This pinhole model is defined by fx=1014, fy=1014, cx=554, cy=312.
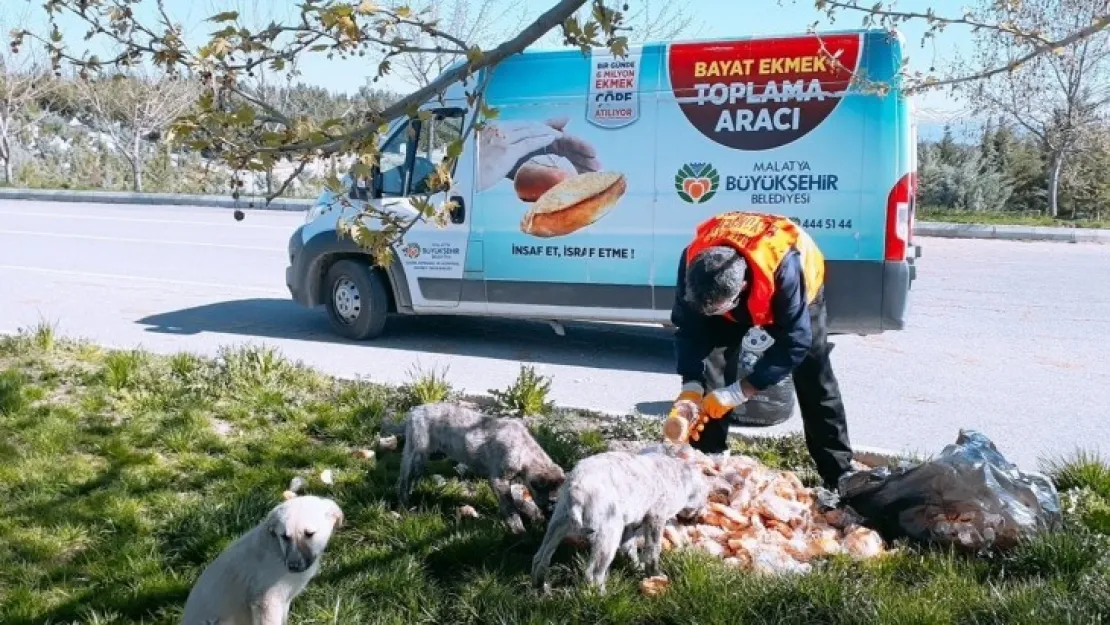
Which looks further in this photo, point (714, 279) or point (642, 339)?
point (642, 339)

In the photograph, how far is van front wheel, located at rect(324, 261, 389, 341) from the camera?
9398 millimetres

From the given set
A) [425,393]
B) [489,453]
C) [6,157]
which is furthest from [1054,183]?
[6,157]

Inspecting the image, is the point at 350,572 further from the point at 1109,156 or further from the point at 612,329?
the point at 1109,156

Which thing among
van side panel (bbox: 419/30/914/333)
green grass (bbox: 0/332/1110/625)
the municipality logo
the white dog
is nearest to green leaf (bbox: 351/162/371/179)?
the white dog

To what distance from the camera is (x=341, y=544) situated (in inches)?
177

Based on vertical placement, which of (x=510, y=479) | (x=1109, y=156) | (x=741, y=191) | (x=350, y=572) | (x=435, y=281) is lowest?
(x=350, y=572)

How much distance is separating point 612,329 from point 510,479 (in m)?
5.77

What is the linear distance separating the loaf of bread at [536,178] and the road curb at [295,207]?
18.4ft

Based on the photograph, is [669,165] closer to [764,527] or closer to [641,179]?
[641,179]

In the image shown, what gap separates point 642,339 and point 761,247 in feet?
17.4

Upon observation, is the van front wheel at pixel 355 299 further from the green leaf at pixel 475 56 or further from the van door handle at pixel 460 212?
the green leaf at pixel 475 56

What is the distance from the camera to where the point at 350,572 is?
13.7ft

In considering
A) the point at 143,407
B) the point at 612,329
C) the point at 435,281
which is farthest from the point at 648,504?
the point at 612,329

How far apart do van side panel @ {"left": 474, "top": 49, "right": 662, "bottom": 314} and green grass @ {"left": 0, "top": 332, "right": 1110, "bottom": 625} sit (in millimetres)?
2352
